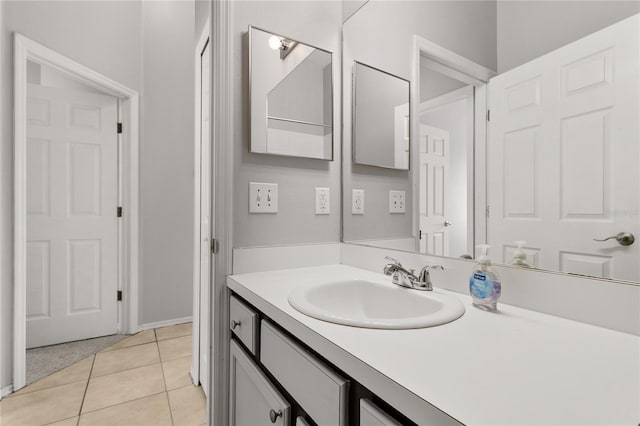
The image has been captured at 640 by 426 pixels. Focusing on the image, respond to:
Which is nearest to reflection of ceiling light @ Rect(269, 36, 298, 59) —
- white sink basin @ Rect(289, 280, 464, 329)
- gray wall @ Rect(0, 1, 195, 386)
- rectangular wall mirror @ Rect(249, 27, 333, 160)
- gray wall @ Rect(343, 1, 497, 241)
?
rectangular wall mirror @ Rect(249, 27, 333, 160)

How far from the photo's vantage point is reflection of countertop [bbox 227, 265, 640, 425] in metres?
0.38

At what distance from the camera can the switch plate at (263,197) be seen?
1.22m

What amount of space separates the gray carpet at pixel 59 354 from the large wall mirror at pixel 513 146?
7.29 feet

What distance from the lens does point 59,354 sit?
227cm

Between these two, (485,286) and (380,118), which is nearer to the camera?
(485,286)

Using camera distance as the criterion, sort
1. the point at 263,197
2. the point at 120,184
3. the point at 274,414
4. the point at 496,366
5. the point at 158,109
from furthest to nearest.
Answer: the point at 158,109, the point at 120,184, the point at 263,197, the point at 274,414, the point at 496,366

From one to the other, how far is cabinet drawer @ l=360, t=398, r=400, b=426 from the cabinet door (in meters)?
0.27

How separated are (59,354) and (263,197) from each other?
218 centimetres

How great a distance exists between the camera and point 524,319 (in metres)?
0.71

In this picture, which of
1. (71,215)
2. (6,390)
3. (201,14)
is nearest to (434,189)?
(201,14)

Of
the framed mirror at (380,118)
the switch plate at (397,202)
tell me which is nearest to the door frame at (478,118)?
the framed mirror at (380,118)

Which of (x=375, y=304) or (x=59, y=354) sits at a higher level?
A: (x=375, y=304)

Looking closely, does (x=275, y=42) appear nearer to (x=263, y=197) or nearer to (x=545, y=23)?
(x=263, y=197)

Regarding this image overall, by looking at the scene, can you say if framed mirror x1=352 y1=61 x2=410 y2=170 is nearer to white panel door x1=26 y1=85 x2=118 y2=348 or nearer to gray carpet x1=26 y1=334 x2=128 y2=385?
white panel door x1=26 y1=85 x2=118 y2=348
